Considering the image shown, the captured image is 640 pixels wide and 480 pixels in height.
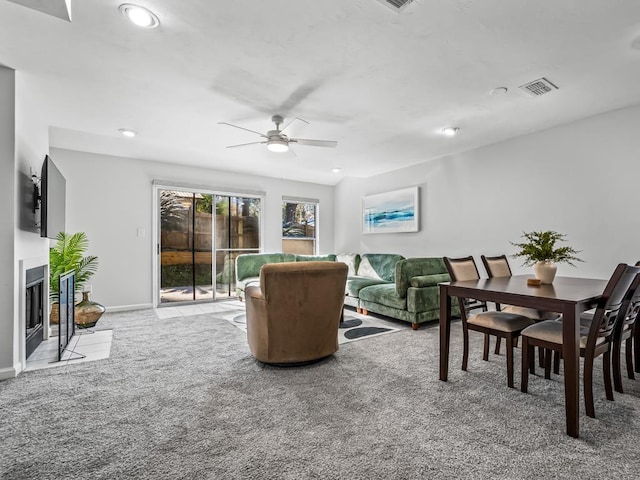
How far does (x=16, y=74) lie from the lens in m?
2.66

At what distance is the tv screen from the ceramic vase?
1.05 meters

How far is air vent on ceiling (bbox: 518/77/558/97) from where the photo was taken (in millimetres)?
2771

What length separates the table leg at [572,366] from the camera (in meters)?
1.73

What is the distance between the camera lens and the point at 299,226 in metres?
7.08

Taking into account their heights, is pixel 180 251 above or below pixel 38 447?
above

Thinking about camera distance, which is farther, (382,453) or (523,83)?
(523,83)

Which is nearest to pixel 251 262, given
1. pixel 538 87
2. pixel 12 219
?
pixel 12 219

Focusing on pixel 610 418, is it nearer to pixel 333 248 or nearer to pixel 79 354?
pixel 79 354

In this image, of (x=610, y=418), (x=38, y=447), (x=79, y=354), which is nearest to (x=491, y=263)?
(x=610, y=418)

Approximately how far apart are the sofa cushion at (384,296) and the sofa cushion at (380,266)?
2.26ft

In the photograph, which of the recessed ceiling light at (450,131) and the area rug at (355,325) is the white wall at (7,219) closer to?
the area rug at (355,325)

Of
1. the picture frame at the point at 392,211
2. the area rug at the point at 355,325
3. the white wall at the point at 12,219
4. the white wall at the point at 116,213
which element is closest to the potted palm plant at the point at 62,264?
the white wall at the point at 116,213

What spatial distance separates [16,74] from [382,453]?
3.82 m

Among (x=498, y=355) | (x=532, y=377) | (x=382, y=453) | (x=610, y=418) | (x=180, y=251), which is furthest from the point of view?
(x=180, y=251)
